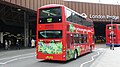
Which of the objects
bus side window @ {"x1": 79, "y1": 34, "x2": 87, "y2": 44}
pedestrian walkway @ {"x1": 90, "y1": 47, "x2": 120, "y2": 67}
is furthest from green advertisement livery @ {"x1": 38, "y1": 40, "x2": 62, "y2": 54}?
bus side window @ {"x1": 79, "y1": 34, "x2": 87, "y2": 44}

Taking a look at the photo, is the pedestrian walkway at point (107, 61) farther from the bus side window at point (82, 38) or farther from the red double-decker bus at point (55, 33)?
the bus side window at point (82, 38)

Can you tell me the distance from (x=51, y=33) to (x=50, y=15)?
1.26m

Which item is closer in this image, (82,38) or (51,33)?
(51,33)

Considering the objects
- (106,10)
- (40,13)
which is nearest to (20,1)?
(40,13)

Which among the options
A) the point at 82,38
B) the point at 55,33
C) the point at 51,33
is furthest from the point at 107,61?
the point at 82,38

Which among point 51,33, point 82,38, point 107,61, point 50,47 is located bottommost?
point 107,61

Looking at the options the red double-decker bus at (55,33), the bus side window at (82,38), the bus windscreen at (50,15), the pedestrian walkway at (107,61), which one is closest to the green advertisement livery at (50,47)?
the red double-decker bus at (55,33)

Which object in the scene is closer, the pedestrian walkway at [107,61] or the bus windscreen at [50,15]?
the pedestrian walkway at [107,61]

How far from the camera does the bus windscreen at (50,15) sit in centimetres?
1678

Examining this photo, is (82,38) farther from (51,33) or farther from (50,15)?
(50,15)

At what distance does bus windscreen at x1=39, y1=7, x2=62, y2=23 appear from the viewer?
16.8m

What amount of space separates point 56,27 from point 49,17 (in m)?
0.93

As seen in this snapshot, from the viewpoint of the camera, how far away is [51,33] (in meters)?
17.0

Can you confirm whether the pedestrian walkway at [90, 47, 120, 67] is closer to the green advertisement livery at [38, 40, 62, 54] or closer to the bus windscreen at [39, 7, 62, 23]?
the green advertisement livery at [38, 40, 62, 54]
